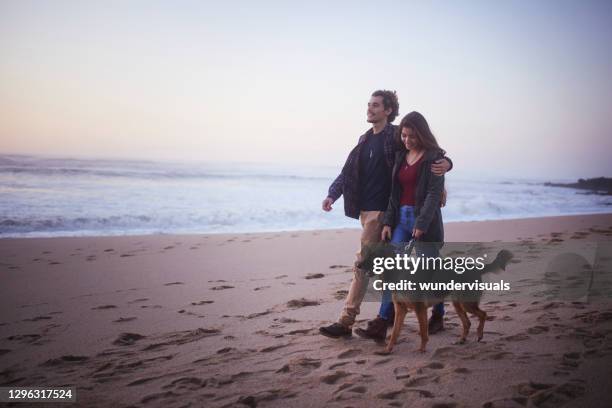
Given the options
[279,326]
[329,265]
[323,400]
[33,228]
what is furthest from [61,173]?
[323,400]

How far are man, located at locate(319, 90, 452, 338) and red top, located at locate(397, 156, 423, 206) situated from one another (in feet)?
0.95

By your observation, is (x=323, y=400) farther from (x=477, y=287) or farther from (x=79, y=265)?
(x=79, y=265)

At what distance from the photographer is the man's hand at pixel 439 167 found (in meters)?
3.31

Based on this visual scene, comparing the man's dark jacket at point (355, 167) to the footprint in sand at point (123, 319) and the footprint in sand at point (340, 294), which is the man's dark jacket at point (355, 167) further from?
the footprint in sand at point (123, 319)

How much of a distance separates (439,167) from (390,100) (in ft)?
3.23

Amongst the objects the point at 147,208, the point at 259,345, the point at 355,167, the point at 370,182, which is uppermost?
the point at 355,167

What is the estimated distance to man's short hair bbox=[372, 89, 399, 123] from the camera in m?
3.88

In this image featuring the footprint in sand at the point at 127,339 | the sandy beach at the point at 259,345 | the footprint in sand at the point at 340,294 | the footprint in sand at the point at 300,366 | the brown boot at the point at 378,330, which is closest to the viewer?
the sandy beach at the point at 259,345

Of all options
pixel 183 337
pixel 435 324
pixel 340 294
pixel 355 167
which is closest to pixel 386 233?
pixel 355 167

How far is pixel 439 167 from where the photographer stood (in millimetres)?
3312

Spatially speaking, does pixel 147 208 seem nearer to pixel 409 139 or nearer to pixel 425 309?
pixel 409 139

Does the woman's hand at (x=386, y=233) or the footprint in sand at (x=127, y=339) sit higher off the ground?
the woman's hand at (x=386, y=233)

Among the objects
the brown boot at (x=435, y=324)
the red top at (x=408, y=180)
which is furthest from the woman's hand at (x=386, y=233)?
the brown boot at (x=435, y=324)

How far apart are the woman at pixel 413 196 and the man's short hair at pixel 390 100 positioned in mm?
386
